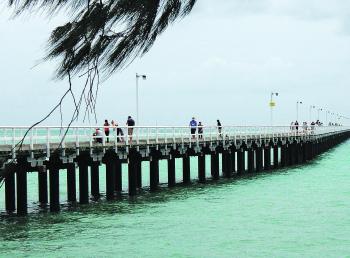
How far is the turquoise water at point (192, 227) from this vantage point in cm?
1593

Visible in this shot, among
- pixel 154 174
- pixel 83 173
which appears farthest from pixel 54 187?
pixel 154 174

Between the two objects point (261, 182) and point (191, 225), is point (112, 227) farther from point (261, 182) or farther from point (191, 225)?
point (261, 182)

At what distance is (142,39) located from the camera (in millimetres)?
3486

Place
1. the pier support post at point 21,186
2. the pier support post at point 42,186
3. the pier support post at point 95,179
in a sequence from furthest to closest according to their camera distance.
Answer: the pier support post at point 95,179
the pier support post at point 42,186
the pier support post at point 21,186

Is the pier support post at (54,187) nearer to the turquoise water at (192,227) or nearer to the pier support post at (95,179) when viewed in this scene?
the turquoise water at (192,227)

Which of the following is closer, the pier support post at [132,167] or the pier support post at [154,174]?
the pier support post at [132,167]

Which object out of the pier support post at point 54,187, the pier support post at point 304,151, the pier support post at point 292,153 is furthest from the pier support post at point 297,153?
A: the pier support post at point 54,187

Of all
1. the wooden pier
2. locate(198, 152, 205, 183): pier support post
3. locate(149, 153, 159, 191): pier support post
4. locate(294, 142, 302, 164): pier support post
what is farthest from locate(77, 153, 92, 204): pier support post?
locate(294, 142, 302, 164): pier support post

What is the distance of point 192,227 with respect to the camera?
19.6m

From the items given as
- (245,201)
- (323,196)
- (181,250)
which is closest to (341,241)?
(181,250)

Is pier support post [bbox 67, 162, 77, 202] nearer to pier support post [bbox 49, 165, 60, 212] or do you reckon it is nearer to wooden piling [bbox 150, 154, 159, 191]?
pier support post [bbox 49, 165, 60, 212]

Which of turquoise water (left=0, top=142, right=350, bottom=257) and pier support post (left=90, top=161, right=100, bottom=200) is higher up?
pier support post (left=90, top=161, right=100, bottom=200)

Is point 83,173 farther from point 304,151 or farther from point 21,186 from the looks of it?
point 304,151

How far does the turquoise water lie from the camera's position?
52.3 ft
